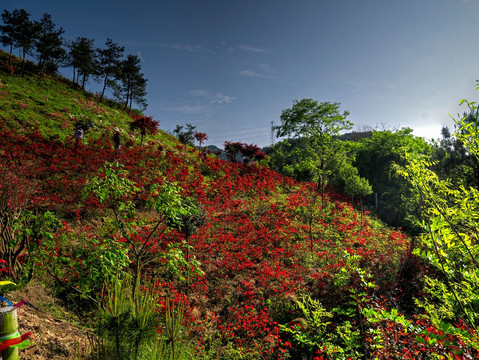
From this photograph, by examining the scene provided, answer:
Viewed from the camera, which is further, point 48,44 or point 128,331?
point 48,44

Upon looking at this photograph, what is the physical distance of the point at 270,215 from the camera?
12750 millimetres

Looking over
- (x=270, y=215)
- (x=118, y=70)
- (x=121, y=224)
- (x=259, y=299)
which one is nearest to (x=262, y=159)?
(x=270, y=215)

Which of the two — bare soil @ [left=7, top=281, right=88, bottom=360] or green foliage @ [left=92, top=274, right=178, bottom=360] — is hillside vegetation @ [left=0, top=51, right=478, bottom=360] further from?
bare soil @ [left=7, top=281, right=88, bottom=360]

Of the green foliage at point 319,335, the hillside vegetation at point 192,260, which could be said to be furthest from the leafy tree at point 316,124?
the green foliage at point 319,335

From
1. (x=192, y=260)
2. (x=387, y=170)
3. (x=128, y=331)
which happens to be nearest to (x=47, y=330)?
(x=128, y=331)

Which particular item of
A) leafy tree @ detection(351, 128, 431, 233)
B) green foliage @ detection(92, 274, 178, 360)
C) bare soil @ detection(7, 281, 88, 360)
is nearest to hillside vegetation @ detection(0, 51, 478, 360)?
green foliage @ detection(92, 274, 178, 360)

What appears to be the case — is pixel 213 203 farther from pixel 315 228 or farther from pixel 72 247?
pixel 72 247

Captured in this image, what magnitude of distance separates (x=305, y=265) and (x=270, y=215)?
170 inches

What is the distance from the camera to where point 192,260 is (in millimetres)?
3596

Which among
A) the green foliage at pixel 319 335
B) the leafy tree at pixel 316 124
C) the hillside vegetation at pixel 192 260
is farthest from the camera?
the leafy tree at pixel 316 124

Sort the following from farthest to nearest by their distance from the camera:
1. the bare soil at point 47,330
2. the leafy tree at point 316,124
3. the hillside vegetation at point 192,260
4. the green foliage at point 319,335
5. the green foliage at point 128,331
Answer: the leafy tree at point 316,124, the green foliage at point 319,335, the hillside vegetation at point 192,260, the bare soil at point 47,330, the green foliage at point 128,331

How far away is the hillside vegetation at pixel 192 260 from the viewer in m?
3.40

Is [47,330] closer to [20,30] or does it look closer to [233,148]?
[233,148]

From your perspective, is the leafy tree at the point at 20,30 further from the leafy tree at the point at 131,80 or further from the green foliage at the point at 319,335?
the green foliage at the point at 319,335
